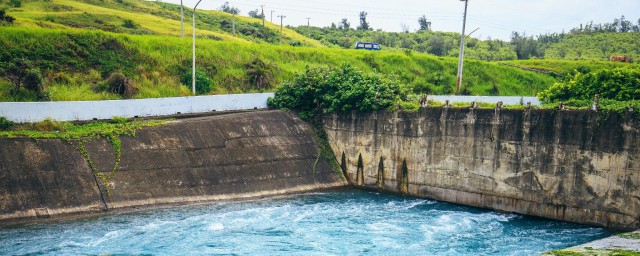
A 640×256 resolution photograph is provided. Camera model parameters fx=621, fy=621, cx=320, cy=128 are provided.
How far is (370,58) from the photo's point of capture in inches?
2319

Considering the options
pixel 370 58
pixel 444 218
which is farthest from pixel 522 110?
pixel 370 58

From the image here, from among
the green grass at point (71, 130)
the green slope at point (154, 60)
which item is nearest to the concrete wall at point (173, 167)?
the green grass at point (71, 130)

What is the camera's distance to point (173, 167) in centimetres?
3241

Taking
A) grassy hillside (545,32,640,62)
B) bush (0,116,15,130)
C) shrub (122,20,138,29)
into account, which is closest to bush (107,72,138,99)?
bush (0,116,15,130)

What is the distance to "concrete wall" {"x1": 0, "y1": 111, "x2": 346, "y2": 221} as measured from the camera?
2812 centimetres

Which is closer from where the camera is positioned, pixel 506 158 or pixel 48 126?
pixel 48 126

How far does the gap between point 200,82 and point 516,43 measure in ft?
219

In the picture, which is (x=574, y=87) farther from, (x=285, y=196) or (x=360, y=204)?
(x=285, y=196)

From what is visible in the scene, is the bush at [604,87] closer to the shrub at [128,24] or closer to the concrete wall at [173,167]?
the concrete wall at [173,167]

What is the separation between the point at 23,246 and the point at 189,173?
1008 cm

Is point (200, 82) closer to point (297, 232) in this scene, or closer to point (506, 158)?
point (297, 232)

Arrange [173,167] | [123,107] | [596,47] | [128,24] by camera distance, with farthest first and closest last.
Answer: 1. [596,47]
2. [128,24]
3. [123,107]
4. [173,167]

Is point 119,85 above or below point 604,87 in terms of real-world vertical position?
below

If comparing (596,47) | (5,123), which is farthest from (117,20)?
(596,47)
